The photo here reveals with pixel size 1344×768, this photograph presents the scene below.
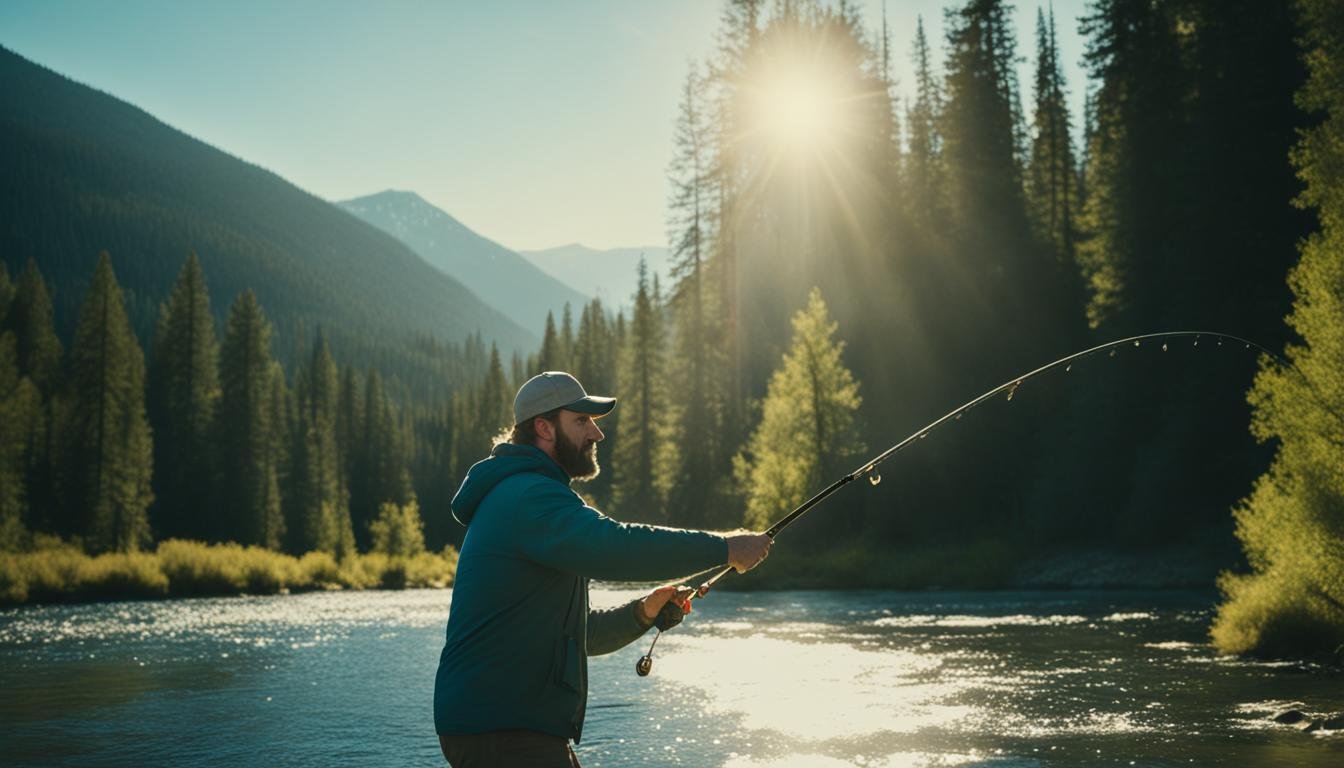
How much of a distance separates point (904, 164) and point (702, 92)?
12844mm

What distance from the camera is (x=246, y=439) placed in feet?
229

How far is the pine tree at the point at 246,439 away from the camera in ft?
224

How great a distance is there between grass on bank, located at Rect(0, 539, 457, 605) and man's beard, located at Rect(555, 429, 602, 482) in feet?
122

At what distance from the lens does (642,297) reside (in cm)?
6744

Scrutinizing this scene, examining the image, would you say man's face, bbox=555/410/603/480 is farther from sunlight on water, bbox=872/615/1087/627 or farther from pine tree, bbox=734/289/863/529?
pine tree, bbox=734/289/863/529

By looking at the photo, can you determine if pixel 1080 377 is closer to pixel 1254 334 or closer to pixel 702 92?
pixel 1254 334

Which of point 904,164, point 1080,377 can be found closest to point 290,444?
point 904,164

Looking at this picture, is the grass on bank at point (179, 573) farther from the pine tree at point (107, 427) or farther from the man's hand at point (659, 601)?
the man's hand at point (659, 601)

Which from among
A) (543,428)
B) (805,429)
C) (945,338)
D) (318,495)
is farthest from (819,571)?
(318,495)

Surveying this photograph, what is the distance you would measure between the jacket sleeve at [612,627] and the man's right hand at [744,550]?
93cm

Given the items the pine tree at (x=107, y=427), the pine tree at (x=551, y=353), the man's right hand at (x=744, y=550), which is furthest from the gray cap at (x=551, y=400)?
the pine tree at (x=551, y=353)

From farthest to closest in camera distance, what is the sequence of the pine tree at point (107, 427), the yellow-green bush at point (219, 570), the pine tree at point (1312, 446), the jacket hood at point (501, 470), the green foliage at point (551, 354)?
1. the green foliage at point (551, 354)
2. the pine tree at point (107, 427)
3. the yellow-green bush at point (219, 570)
4. the pine tree at point (1312, 446)
5. the jacket hood at point (501, 470)

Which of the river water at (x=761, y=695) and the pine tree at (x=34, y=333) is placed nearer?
the river water at (x=761, y=695)

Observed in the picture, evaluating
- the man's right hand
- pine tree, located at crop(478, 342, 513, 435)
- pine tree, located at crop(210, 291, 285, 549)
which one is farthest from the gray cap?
pine tree, located at crop(478, 342, 513, 435)
